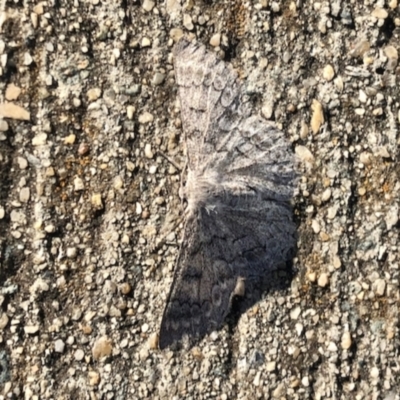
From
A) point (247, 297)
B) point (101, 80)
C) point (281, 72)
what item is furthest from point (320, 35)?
point (247, 297)

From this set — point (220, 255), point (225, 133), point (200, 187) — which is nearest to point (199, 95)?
point (225, 133)

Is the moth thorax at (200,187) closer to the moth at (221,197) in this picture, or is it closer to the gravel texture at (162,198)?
the moth at (221,197)

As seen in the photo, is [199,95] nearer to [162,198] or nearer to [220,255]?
[162,198]

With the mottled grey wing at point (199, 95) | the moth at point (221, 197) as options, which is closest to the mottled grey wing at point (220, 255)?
the moth at point (221, 197)

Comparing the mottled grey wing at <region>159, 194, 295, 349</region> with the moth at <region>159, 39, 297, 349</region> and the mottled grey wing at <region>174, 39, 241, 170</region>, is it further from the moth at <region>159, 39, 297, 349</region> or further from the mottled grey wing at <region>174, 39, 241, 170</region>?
the mottled grey wing at <region>174, 39, 241, 170</region>

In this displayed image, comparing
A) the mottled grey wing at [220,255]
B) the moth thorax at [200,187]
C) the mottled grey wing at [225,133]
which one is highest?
the mottled grey wing at [225,133]
